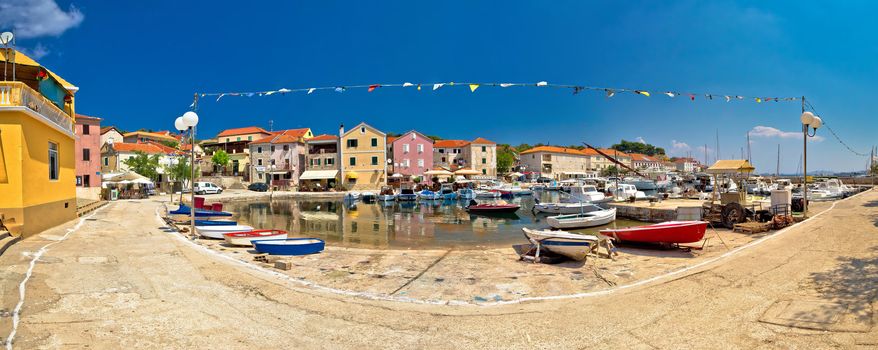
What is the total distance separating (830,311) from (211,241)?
17055 millimetres

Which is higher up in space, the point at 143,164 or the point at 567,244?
the point at 143,164

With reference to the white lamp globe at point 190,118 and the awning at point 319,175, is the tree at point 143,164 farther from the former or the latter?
the white lamp globe at point 190,118

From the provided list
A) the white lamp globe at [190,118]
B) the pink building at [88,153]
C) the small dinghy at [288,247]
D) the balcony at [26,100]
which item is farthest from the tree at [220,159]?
the small dinghy at [288,247]

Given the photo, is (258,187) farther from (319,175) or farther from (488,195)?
(488,195)

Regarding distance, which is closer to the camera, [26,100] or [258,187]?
[26,100]

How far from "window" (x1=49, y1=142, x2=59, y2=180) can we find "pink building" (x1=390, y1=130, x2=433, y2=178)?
5316cm

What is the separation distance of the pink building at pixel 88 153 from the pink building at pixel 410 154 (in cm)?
3845

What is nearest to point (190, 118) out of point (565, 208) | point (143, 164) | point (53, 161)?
point (53, 161)

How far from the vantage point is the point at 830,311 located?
6.33m

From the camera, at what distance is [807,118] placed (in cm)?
1539

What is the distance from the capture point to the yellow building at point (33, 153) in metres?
11.2

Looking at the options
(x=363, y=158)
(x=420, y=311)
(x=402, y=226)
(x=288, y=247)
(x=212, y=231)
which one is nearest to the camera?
(x=420, y=311)

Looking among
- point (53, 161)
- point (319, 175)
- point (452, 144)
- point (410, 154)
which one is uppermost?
point (452, 144)

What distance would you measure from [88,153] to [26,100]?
3267cm
